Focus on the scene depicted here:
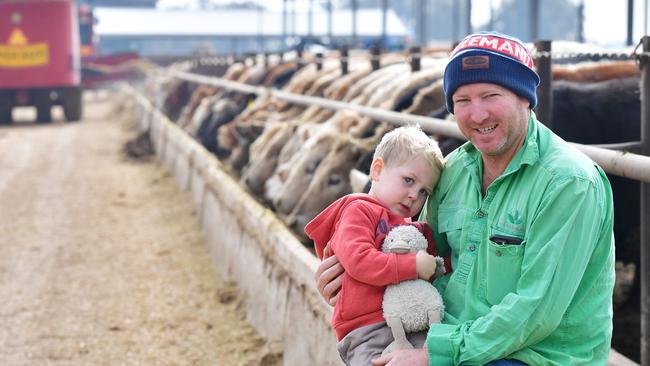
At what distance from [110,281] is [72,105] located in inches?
851

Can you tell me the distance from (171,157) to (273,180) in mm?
6566

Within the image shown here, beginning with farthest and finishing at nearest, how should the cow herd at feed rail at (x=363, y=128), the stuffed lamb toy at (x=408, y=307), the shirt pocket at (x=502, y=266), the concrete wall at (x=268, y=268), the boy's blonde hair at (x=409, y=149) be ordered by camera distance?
the cow herd at feed rail at (x=363, y=128)
the concrete wall at (x=268, y=268)
the boy's blonde hair at (x=409, y=149)
the stuffed lamb toy at (x=408, y=307)
the shirt pocket at (x=502, y=266)

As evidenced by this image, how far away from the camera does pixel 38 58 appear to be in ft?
93.8

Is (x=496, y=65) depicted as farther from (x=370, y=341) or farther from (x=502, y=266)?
(x=370, y=341)

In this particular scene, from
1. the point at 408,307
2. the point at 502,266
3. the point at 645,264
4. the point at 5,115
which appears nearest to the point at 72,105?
the point at 5,115

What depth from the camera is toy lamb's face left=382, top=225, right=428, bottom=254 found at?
10.6 ft

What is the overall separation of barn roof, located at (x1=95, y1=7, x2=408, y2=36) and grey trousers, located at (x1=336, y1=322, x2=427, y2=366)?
6614cm

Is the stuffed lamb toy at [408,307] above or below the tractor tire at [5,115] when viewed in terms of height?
above

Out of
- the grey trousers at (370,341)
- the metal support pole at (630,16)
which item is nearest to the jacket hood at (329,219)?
the grey trousers at (370,341)

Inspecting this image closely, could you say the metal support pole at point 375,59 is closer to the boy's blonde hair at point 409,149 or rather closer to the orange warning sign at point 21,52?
the boy's blonde hair at point 409,149

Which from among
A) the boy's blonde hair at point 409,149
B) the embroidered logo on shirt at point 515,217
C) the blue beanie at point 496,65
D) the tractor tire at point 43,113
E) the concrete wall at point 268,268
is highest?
the blue beanie at point 496,65

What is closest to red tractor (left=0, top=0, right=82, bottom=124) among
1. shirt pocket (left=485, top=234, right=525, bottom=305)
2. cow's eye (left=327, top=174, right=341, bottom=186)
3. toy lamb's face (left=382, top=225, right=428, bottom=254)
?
cow's eye (left=327, top=174, right=341, bottom=186)

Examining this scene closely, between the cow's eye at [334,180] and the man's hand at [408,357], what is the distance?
16.2 feet

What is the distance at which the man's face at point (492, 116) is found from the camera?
9.73 ft
